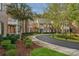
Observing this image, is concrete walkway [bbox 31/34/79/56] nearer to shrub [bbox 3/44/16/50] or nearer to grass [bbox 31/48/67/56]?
grass [bbox 31/48/67/56]

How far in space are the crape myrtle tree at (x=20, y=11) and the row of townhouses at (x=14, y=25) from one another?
0.04 meters

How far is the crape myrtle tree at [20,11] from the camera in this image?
25.7 ft

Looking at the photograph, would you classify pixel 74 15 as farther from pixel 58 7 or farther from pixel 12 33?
pixel 12 33

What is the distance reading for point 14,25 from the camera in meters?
7.83

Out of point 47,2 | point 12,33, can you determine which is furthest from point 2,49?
point 47,2

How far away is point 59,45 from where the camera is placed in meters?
7.88

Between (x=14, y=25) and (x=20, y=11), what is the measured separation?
17cm

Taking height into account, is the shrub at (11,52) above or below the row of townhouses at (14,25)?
below

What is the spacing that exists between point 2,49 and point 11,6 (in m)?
0.48

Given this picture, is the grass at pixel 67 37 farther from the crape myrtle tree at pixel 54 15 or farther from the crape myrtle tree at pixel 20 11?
the crape myrtle tree at pixel 20 11

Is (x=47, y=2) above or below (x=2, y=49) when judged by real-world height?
above

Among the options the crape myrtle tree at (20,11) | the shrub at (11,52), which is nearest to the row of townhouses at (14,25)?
the crape myrtle tree at (20,11)

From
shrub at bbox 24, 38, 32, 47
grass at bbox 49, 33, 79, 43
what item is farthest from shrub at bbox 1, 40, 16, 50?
grass at bbox 49, 33, 79, 43

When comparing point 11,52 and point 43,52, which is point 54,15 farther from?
point 11,52
